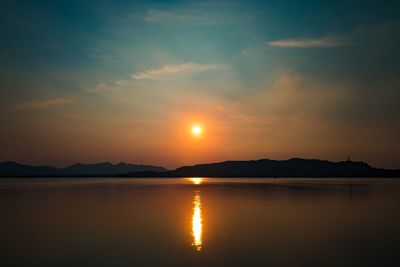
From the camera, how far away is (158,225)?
37.4 metres

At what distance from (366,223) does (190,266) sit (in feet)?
78.2

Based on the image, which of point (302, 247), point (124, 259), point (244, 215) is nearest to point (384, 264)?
point (302, 247)

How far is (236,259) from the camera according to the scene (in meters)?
23.0

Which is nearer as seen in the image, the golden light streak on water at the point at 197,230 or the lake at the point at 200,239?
the lake at the point at 200,239

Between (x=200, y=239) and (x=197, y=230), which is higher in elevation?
(x=197, y=230)

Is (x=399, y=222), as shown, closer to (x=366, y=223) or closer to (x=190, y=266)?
(x=366, y=223)

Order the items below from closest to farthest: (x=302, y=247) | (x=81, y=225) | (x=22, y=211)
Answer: (x=302, y=247), (x=81, y=225), (x=22, y=211)

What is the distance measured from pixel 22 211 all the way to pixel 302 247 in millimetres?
35583

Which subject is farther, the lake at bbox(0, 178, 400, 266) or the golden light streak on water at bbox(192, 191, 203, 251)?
the golden light streak on water at bbox(192, 191, 203, 251)

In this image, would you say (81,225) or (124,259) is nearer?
(124,259)

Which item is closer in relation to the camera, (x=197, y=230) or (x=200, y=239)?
(x=200, y=239)

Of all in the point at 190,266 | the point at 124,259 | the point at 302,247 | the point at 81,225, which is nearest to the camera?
the point at 190,266

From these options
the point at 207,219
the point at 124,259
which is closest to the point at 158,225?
the point at 207,219

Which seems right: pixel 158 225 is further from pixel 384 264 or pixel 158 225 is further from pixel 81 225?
pixel 384 264
